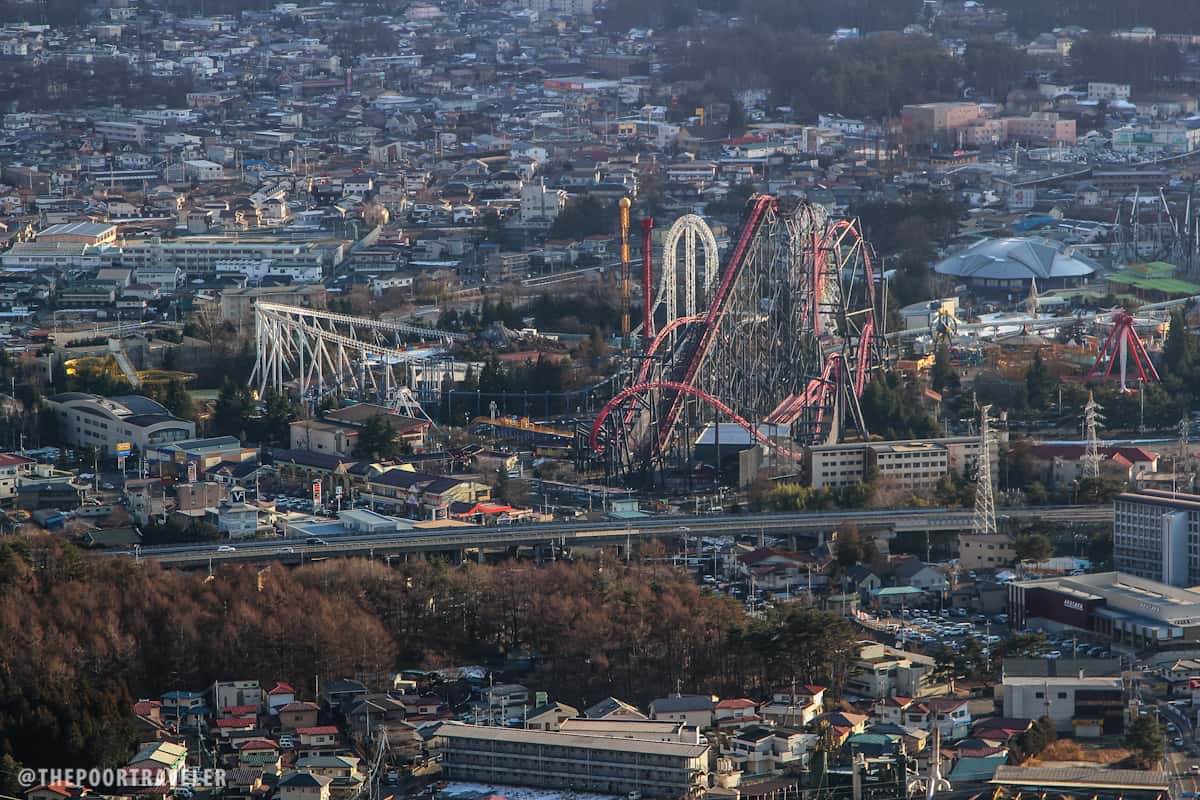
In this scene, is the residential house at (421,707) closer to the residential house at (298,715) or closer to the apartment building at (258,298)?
the residential house at (298,715)

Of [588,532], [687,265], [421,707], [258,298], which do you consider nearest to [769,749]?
[421,707]

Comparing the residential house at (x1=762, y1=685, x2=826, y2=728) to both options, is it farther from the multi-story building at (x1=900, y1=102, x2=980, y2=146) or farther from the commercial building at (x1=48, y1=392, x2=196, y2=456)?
the multi-story building at (x1=900, y1=102, x2=980, y2=146)

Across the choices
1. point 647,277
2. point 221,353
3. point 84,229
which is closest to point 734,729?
Result: point 647,277

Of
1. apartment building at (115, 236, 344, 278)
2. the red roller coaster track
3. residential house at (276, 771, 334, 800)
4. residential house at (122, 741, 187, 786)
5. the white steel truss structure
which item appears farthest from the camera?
apartment building at (115, 236, 344, 278)

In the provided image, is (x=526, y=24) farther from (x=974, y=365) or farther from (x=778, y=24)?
(x=974, y=365)

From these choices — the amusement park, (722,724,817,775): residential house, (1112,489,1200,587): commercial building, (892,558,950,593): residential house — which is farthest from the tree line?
the amusement park

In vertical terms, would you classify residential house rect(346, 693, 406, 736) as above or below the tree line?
below
